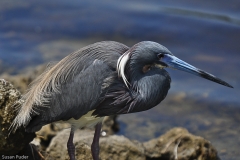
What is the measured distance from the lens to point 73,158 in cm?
618

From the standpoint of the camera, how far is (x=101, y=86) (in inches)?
231

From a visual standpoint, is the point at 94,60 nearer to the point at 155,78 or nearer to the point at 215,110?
the point at 155,78

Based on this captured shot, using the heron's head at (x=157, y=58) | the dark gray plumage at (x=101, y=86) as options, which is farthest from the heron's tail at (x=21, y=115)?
the heron's head at (x=157, y=58)

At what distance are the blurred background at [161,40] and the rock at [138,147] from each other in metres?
1.49

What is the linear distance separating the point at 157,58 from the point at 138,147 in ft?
5.56

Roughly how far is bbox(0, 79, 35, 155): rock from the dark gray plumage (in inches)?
4.6

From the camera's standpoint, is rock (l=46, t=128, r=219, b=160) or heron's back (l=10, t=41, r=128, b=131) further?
rock (l=46, t=128, r=219, b=160)

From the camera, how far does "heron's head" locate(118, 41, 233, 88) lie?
5664 millimetres

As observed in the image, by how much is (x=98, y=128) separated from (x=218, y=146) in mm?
2946

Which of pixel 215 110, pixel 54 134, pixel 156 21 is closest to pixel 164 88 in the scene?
pixel 54 134

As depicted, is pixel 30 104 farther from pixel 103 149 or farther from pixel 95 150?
Result: pixel 103 149

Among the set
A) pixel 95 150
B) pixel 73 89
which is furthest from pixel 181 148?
pixel 73 89

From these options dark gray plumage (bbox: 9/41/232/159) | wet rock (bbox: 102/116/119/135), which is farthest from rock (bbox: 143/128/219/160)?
dark gray plumage (bbox: 9/41/232/159)

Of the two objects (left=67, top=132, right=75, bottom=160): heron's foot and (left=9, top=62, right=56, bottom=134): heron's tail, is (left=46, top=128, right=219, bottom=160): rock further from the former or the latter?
(left=9, top=62, right=56, bottom=134): heron's tail
